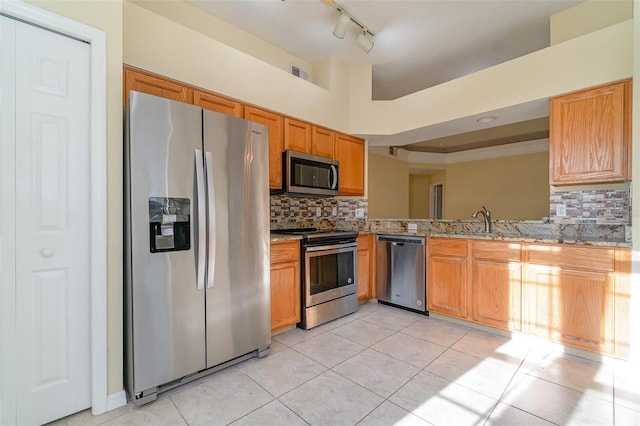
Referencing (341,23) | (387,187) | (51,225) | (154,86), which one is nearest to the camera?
(51,225)

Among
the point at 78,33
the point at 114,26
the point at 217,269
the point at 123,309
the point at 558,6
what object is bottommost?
the point at 123,309

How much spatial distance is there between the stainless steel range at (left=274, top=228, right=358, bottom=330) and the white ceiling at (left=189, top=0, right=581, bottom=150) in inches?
67.3

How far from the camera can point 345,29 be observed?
2.62 meters

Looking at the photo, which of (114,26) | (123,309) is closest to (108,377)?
(123,309)

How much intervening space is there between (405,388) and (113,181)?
218cm

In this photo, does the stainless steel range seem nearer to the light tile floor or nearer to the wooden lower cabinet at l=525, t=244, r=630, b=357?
the light tile floor

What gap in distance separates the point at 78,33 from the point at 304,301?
2.46 metres

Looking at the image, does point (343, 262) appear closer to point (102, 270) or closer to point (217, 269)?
point (217, 269)

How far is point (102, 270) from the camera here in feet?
5.18

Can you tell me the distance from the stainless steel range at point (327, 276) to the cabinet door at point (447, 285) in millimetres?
820

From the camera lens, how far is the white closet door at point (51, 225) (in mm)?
1416

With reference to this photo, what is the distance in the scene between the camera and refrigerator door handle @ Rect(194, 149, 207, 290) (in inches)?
70.9

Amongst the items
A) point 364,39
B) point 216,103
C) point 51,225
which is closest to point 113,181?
point 51,225

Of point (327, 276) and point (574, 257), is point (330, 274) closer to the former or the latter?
point (327, 276)
